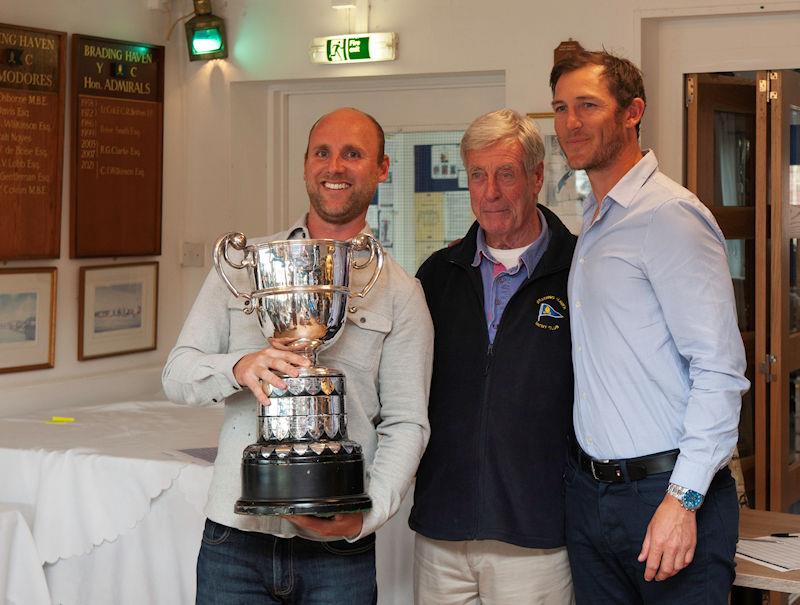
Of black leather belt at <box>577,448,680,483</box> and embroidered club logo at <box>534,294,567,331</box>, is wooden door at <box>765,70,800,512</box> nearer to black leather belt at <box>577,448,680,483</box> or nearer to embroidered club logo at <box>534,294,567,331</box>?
embroidered club logo at <box>534,294,567,331</box>

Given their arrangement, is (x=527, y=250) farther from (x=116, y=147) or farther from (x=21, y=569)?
(x=116, y=147)

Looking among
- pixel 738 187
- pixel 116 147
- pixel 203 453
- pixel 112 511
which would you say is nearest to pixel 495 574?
pixel 203 453

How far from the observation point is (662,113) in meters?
4.67

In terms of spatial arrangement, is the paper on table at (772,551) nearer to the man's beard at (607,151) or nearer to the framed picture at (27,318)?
the man's beard at (607,151)

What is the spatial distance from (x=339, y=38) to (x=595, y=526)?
3191 mm

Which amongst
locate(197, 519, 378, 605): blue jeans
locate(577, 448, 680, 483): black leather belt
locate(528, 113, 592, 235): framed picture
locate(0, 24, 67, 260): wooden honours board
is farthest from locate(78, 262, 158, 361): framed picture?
locate(577, 448, 680, 483): black leather belt

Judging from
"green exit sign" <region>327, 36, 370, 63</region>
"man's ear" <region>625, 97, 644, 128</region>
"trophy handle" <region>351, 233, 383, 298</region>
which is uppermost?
"green exit sign" <region>327, 36, 370, 63</region>

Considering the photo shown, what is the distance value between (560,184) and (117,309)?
77.3 inches

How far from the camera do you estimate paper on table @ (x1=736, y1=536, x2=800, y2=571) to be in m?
2.54

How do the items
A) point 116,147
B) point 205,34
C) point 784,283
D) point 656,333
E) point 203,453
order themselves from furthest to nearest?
point 205,34, point 116,147, point 784,283, point 203,453, point 656,333

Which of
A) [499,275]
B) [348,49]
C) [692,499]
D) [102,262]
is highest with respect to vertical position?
[348,49]

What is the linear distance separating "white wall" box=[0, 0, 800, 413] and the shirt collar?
214 cm

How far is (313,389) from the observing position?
2018mm

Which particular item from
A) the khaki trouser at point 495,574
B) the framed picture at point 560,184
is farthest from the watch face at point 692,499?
the framed picture at point 560,184
